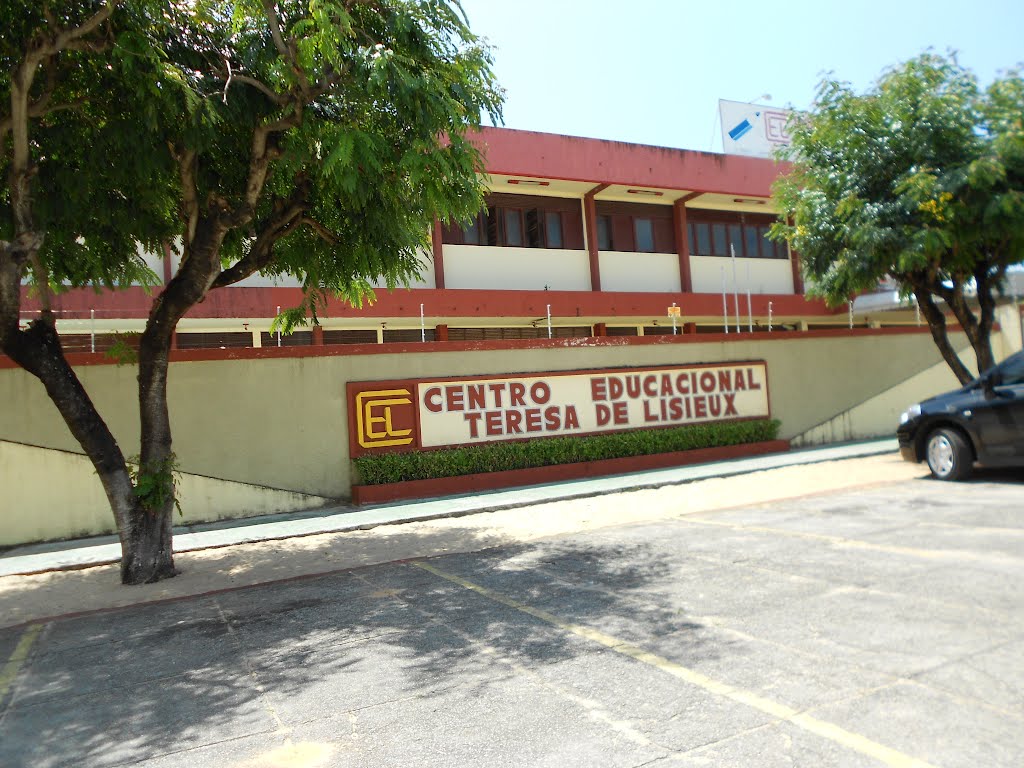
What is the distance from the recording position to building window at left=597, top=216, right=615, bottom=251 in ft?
69.4

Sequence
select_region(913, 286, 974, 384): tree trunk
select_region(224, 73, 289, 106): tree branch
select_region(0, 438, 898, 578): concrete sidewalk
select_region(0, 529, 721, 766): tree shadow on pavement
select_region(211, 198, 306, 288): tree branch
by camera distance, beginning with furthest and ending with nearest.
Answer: select_region(913, 286, 974, 384): tree trunk, select_region(0, 438, 898, 578): concrete sidewalk, select_region(211, 198, 306, 288): tree branch, select_region(224, 73, 289, 106): tree branch, select_region(0, 529, 721, 766): tree shadow on pavement

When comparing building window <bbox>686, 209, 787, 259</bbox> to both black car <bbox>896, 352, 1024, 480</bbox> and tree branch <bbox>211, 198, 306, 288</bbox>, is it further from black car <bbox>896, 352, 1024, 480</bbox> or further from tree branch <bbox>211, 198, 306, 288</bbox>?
tree branch <bbox>211, 198, 306, 288</bbox>

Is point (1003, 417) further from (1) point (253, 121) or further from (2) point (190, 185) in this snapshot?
(2) point (190, 185)

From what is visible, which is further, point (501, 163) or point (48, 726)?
point (501, 163)

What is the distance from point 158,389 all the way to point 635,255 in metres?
15.5

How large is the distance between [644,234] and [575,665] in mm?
18682

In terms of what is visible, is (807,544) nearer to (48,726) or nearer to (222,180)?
(48,726)

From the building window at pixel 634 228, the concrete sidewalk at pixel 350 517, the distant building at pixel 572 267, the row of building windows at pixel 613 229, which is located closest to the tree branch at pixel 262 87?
the concrete sidewalk at pixel 350 517

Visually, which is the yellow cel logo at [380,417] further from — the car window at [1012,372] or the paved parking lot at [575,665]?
the car window at [1012,372]

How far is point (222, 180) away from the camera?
30.0ft

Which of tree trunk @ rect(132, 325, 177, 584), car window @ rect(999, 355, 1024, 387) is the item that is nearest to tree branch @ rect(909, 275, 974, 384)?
car window @ rect(999, 355, 1024, 387)

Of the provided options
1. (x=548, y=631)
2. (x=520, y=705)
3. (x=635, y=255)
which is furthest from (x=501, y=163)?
(x=520, y=705)

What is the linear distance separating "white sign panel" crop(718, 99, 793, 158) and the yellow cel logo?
647 inches

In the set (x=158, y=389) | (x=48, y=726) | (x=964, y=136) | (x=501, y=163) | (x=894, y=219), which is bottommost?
(x=48, y=726)
